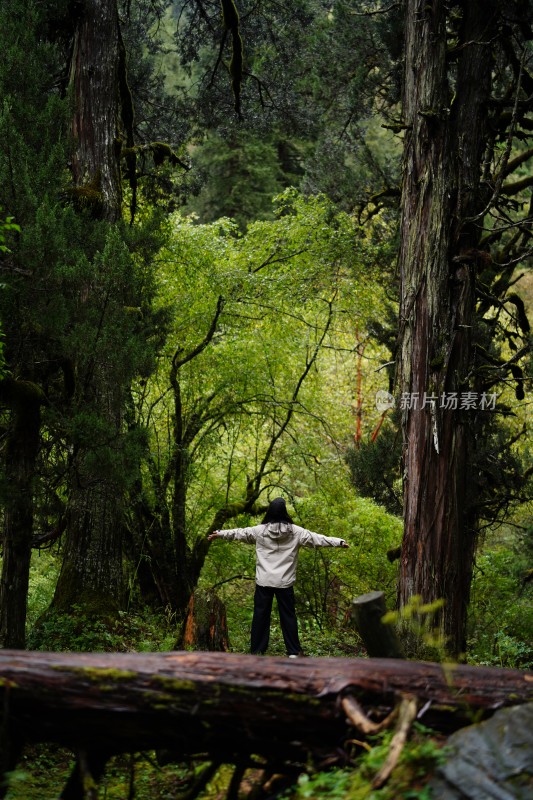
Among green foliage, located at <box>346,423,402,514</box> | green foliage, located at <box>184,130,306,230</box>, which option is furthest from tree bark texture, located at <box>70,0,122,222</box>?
green foliage, located at <box>184,130,306,230</box>

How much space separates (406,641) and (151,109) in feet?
35.5

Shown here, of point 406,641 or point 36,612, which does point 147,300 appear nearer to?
point 406,641

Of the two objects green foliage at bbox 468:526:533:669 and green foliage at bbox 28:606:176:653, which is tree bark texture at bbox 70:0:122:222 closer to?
green foliage at bbox 28:606:176:653

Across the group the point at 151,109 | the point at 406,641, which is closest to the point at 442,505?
the point at 406,641

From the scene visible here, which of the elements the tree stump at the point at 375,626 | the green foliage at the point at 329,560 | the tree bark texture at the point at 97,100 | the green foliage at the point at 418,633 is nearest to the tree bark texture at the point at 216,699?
the tree stump at the point at 375,626

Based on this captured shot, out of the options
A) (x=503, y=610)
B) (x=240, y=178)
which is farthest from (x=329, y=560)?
(x=240, y=178)

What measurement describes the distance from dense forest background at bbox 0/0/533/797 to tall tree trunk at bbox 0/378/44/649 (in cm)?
2

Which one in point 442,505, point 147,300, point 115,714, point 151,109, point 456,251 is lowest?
point 115,714

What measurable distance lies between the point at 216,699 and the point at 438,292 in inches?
205

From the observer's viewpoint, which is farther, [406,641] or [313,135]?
[313,135]

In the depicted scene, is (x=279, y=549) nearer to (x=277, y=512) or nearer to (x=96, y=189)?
(x=277, y=512)

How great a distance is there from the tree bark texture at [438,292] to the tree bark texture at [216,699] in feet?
12.7

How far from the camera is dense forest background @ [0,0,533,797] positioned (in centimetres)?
696

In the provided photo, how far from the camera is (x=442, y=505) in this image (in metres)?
7.56
